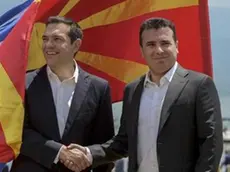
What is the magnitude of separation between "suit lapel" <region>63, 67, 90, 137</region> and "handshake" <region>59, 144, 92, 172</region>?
112 millimetres

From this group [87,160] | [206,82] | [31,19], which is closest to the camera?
[206,82]

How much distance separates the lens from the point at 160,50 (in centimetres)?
320

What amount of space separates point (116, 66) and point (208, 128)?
128 cm

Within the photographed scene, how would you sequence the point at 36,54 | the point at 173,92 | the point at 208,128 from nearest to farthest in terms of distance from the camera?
the point at 208,128 < the point at 173,92 < the point at 36,54

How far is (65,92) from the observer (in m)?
3.57

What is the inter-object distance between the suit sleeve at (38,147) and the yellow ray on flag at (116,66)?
32.3 inches

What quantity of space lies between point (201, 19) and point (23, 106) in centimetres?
129

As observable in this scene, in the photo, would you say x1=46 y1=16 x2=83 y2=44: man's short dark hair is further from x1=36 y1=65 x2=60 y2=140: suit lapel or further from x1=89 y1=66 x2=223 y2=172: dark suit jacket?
x1=89 y1=66 x2=223 y2=172: dark suit jacket

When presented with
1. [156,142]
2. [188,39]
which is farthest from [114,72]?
[156,142]

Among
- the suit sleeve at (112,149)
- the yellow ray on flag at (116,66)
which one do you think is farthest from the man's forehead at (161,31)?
the yellow ray on flag at (116,66)

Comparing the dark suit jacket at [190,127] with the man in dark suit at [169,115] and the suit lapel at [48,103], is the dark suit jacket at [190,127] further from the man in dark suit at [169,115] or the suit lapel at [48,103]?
the suit lapel at [48,103]

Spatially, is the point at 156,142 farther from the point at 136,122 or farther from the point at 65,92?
the point at 65,92

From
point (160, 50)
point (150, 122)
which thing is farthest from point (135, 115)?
point (160, 50)

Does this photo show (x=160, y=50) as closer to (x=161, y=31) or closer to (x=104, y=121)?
(x=161, y=31)
